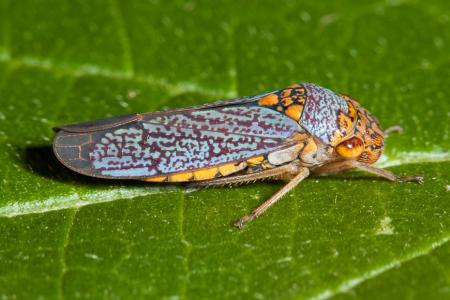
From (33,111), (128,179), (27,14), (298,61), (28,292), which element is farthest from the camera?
(27,14)

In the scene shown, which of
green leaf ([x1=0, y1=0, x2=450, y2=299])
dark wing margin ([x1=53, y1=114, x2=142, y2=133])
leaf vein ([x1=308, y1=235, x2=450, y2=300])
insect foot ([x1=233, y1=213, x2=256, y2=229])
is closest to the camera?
leaf vein ([x1=308, y1=235, x2=450, y2=300])

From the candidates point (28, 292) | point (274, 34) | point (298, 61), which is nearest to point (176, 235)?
point (28, 292)

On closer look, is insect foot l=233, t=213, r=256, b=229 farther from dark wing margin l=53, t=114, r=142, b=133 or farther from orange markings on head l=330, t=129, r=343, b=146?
dark wing margin l=53, t=114, r=142, b=133

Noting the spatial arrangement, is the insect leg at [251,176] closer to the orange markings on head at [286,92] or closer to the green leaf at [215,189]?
the green leaf at [215,189]

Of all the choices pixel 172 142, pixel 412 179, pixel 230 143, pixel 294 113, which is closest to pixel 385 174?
pixel 412 179

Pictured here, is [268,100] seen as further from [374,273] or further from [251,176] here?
[374,273]

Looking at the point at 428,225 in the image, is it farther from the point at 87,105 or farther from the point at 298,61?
the point at 87,105

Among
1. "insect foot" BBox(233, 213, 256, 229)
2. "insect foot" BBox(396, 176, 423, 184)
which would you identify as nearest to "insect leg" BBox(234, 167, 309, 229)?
"insect foot" BBox(233, 213, 256, 229)
